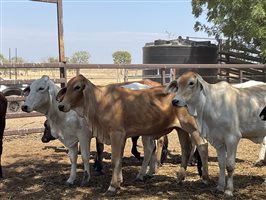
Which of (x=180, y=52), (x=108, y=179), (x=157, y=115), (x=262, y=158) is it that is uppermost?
(x=180, y=52)

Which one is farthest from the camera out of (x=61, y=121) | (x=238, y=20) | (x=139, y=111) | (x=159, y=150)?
(x=238, y=20)

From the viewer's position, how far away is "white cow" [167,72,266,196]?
507 centimetres

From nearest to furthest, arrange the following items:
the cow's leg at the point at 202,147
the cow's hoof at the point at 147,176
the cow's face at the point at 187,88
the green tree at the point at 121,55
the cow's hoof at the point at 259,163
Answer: the cow's face at the point at 187,88 < the cow's leg at the point at 202,147 < the cow's hoof at the point at 147,176 < the cow's hoof at the point at 259,163 < the green tree at the point at 121,55

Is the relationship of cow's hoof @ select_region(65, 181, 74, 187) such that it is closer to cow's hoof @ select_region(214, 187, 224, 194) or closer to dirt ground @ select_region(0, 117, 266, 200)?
dirt ground @ select_region(0, 117, 266, 200)

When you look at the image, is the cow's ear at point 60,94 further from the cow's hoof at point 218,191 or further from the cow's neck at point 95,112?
the cow's hoof at point 218,191

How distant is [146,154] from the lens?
6266 millimetres

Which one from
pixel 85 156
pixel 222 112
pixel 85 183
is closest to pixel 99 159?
pixel 85 156

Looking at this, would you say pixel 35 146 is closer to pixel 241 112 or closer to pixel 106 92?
pixel 106 92

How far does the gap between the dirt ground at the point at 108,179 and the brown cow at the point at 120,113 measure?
0.35 meters

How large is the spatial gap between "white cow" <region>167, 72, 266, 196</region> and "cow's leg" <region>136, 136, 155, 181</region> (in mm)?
1229

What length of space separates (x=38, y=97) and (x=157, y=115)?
5.70ft

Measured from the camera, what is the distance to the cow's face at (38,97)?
5.97 metres

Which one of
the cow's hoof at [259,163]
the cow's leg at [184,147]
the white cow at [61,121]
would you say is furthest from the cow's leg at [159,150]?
the cow's hoof at [259,163]

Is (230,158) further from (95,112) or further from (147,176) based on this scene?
(95,112)
